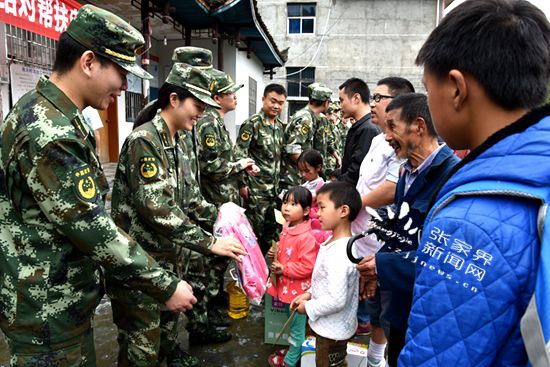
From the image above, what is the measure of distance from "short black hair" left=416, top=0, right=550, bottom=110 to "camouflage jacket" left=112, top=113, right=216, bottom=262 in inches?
61.5

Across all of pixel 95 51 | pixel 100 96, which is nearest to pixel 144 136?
pixel 100 96

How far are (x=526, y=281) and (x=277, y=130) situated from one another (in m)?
4.16

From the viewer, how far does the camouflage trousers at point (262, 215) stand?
4617 mm

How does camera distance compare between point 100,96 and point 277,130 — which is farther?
point 277,130

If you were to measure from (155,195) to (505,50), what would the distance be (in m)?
1.64

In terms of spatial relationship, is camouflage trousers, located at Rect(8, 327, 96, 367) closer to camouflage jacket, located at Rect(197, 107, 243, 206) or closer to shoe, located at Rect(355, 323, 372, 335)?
camouflage jacket, located at Rect(197, 107, 243, 206)

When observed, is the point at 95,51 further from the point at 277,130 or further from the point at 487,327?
the point at 277,130

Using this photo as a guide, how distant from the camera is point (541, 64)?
2.58 feet

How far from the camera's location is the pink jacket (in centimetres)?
264

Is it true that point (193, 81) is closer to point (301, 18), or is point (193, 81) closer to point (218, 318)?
point (218, 318)

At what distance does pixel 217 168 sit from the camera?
138 inches

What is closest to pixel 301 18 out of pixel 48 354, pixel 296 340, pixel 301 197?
pixel 301 197

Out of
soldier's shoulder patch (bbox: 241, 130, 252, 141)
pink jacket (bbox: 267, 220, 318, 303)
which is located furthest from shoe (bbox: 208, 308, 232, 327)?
soldier's shoulder patch (bbox: 241, 130, 252, 141)

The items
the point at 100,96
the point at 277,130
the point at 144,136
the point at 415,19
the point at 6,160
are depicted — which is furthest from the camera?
the point at 415,19
